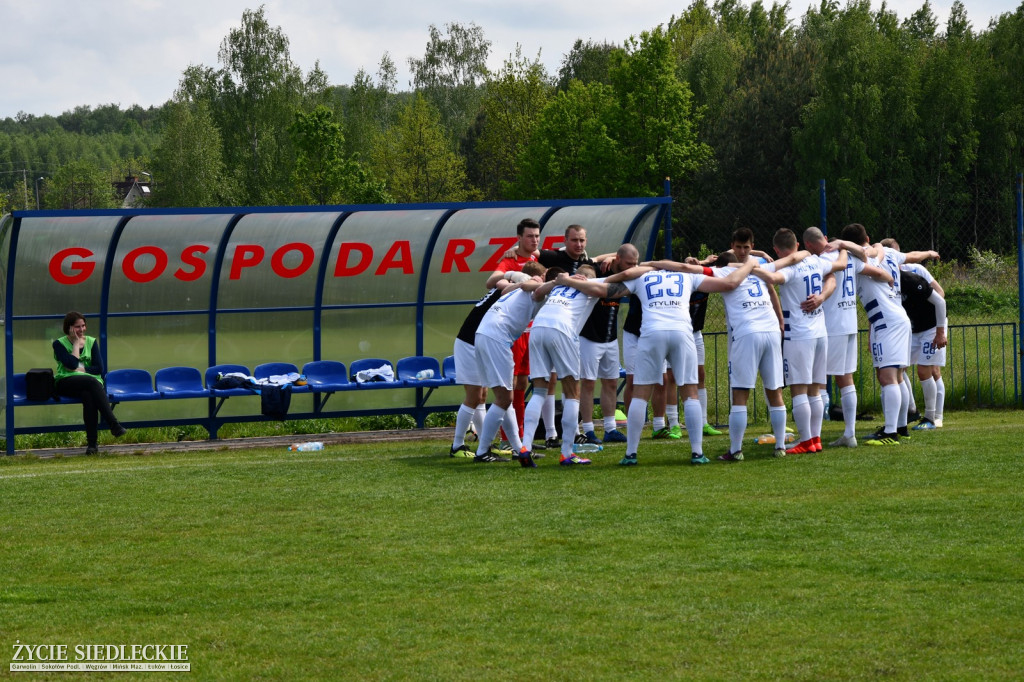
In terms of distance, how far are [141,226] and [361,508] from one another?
22.9 feet

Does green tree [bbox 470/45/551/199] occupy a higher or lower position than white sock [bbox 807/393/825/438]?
higher

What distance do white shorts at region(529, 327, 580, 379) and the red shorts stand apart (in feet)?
3.19

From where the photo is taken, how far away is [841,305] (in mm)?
9883

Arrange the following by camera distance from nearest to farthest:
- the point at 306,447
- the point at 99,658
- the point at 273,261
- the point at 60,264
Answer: the point at 99,658, the point at 306,447, the point at 60,264, the point at 273,261

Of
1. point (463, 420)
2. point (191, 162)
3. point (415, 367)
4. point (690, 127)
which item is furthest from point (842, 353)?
point (191, 162)

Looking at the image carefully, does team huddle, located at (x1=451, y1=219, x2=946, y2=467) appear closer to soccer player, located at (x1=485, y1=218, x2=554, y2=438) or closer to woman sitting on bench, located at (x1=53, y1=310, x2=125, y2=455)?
soccer player, located at (x1=485, y1=218, x2=554, y2=438)

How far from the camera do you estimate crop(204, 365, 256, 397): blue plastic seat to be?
12.9m

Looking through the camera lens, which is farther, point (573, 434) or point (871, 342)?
point (871, 342)

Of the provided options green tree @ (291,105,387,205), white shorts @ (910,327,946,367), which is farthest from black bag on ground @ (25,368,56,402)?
green tree @ (291,105,387,205)

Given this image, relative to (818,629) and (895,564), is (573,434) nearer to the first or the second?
(895,564)

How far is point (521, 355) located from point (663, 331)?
1.83 m

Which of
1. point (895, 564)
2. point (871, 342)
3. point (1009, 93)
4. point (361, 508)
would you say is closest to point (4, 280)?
point (361, 508)

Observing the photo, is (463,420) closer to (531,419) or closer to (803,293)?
(531,419)

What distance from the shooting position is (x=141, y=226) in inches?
527
